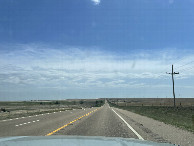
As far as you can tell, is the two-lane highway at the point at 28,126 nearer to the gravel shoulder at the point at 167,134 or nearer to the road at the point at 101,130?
the road at the point at 101,130

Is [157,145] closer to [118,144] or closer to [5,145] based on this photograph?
[118,144]

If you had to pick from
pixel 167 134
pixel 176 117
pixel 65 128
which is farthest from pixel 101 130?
pixel 176 117

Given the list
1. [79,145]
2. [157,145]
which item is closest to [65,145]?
[79,145]

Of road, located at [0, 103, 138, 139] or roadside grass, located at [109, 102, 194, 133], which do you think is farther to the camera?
roadside grass, located at [109, 102, 194, 133]

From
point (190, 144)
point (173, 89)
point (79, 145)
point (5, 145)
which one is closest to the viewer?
point (5, 145)

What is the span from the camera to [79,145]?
5117 mm

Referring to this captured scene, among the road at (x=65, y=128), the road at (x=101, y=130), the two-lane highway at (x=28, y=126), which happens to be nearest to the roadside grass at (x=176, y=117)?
the road at (x=101, y=130)

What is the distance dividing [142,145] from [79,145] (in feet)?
4.46

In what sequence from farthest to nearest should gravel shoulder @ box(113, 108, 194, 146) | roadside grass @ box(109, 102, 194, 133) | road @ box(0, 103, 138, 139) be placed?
1. roadside grass @ box(109, 102, 194, 133)
2. road @ box(0, 103, 138, 139)
3. gravel shoulder @ box(113, 108, 194, 146)

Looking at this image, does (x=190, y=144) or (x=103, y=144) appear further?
(x=190, y=144)

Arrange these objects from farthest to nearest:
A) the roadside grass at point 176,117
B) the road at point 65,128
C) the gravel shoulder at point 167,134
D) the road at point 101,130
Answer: the roadside grass at point 176,117 < the road at point 65,128 < the road at point 101,130 < the gravel shoulder at point 167,134

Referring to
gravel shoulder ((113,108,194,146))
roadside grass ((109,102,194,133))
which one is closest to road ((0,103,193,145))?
gravel shoulder ((113,108,194,146))

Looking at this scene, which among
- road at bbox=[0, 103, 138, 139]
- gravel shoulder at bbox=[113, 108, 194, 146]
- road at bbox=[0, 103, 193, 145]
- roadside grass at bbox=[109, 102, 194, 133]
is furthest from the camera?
roadside grass at bbox=[109, 102, 194, 133]

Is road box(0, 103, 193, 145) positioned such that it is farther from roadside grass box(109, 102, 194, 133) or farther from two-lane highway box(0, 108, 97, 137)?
roadside grass box(109, 102, 194, 133)
